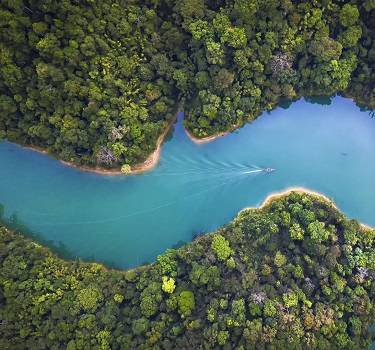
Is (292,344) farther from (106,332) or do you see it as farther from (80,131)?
(80,131)

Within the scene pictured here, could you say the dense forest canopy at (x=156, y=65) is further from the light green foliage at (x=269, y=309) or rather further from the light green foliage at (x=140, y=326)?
the light green foliage at (x=269, y=309)

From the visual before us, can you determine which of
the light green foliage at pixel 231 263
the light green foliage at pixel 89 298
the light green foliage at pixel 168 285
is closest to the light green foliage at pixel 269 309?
the light green foliage at pixel 231 263

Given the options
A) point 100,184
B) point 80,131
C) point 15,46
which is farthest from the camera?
point 100,184

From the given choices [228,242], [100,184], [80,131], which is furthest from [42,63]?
[228,242]

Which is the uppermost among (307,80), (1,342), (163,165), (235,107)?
(307,80)

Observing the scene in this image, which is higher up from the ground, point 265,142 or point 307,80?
point 307,80

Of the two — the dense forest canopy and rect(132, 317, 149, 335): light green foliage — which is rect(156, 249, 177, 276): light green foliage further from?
the dense forest canopy

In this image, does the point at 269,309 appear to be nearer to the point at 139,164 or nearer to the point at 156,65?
the point at 139,164
